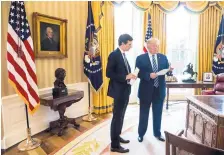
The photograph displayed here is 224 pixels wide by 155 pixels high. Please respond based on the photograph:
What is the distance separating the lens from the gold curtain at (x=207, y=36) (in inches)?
215

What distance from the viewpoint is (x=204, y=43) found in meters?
5.54

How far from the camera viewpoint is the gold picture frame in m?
Result: 3.38

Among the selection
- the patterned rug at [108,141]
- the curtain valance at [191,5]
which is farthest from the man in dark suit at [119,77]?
the curtain valance at [191,5]

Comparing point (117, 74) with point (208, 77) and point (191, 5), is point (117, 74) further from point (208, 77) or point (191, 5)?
point (191, 5)

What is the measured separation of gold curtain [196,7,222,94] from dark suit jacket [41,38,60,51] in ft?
12.6

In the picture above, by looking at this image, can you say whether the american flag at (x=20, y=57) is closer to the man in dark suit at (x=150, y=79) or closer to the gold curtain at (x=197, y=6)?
the man in dark suit at (x=150, y=79)

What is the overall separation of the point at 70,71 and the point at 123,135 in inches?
66.4

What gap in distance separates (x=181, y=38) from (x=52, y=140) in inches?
176

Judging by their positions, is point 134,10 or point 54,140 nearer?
point 54,140

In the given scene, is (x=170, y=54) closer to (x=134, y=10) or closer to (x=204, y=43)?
(x=204, y=43)

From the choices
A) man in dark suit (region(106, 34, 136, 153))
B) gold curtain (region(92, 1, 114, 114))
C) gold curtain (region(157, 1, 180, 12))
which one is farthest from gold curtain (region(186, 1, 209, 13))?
man in dark suit (region(106, 34, 136, 153))

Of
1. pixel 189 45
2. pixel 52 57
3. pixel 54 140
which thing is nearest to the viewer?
pixel 54 140

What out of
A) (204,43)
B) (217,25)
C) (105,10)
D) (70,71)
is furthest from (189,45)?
(70,71)

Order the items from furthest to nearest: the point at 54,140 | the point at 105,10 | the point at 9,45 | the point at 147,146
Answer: the point at 105,10 < the point at 54,140 < the point at 147,146 < the point at 9,45
